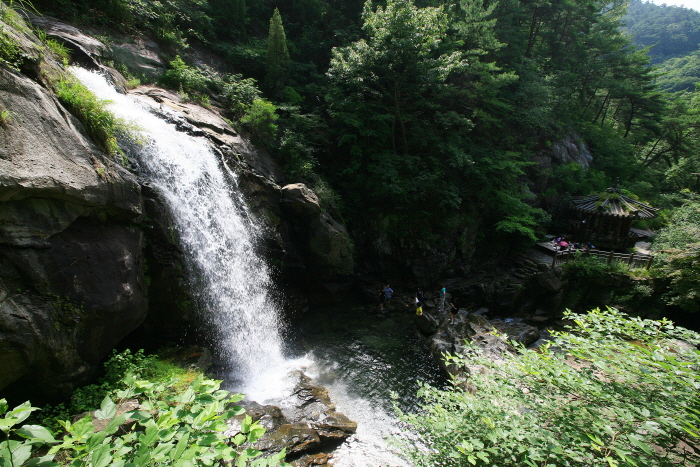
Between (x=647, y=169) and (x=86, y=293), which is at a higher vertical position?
(x=647, y=169)

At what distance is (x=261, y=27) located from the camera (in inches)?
949

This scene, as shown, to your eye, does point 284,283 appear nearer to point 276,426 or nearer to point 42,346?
point 276,426

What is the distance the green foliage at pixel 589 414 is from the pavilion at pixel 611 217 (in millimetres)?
20427

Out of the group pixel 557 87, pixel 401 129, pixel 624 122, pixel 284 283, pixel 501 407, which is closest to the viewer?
pixel 501 407

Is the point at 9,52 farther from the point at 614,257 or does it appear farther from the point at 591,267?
the point at 614,257

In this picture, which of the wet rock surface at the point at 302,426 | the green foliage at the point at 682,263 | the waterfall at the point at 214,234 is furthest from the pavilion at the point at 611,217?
the waterfall at the point at 214,234

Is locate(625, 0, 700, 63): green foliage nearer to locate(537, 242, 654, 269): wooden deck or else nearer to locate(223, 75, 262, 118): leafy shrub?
locate(537, 242, 654, 269): wooden deck

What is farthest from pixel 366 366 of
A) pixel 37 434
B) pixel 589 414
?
pixel 37 434

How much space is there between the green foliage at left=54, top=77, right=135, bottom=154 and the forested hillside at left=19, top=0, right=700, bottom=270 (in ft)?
22.7

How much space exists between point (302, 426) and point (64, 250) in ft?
21.7

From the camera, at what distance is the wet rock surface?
7266mm

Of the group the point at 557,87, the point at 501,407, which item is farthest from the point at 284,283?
the point at 557,87

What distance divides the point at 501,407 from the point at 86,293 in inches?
313

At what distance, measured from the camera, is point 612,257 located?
1591 centimetres
